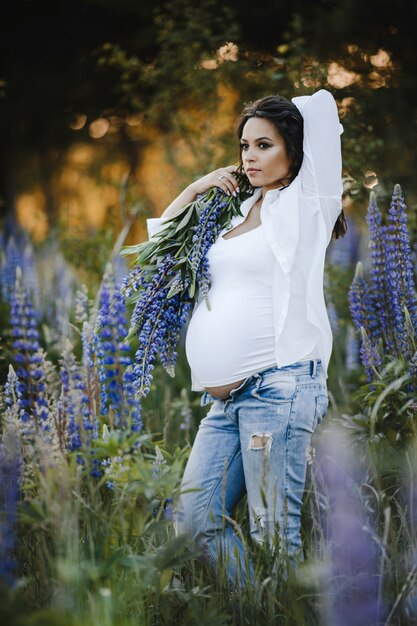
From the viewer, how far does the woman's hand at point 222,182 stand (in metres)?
2.97

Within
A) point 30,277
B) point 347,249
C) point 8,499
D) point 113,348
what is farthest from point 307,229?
point 347,249

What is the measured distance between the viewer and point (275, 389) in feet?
8.52

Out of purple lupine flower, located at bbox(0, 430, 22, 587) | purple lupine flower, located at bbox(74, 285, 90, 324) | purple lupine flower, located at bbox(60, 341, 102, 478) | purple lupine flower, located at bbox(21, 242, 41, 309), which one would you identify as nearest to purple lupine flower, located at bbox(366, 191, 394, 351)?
purple lupine flower, located at bbox(74, 285, 90, 324)

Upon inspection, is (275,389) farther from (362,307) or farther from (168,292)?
(362,307)

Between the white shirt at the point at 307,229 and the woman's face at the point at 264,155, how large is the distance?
0.23 ft

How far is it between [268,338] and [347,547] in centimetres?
80

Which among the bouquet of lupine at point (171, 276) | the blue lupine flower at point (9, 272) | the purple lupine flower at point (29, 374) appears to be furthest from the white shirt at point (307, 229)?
the blue lupine flower at point (9, 272)

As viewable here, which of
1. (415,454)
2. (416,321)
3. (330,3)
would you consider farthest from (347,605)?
(330,3)

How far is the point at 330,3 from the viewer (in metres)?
5.55

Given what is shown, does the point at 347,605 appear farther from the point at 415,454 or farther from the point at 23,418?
the point at 23,418

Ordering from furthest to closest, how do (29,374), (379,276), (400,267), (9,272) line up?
(9,272), (379,276), (400,267), (29,374)

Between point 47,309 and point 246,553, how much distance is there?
349cm

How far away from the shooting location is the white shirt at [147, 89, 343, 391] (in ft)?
8.64

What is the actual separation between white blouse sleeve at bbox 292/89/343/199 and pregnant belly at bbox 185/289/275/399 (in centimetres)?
45
